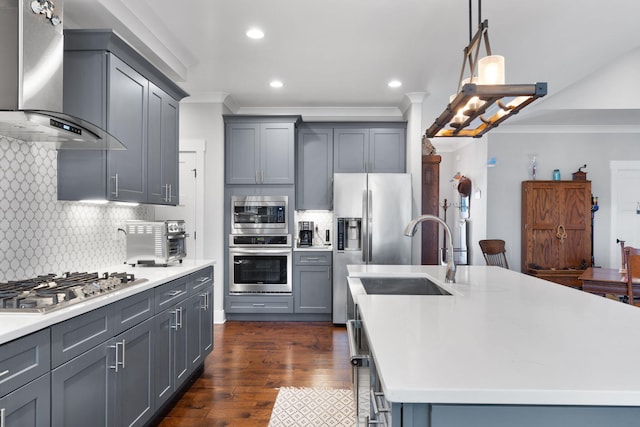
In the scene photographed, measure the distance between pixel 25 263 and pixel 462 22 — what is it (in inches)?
130

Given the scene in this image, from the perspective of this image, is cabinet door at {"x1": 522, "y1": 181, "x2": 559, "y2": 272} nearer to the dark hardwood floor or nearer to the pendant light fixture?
the dark hardwood floor

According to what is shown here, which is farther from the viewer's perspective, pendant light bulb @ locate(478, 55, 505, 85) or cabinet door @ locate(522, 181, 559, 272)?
cabinet door @ locate(522, 181, 559, 272)

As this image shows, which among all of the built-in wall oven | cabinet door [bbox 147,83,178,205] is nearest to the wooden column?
the built-in wall oven

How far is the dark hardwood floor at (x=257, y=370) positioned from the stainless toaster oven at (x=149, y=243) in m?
1.02

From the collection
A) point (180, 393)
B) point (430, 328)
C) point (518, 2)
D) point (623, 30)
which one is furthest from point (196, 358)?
point (623, 30)

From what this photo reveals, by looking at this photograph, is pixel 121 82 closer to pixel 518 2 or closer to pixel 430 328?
pixel 430 328

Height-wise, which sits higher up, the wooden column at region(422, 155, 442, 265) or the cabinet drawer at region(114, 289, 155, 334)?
the wooden column at region(422, 155, 442, 265)

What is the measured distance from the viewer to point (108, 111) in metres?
2.31

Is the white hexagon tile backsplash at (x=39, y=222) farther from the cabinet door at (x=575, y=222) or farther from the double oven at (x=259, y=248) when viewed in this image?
the cabinet door at (x=575, y=222)

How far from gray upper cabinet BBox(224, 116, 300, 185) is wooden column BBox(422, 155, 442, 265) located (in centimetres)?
207

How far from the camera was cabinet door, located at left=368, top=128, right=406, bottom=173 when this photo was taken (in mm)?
4859

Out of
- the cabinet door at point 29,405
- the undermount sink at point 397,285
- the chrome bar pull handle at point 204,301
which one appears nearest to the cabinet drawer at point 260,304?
the chrome bar pull handle at point 204,301

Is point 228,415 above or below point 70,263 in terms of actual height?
below

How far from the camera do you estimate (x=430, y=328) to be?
4.04 ft
